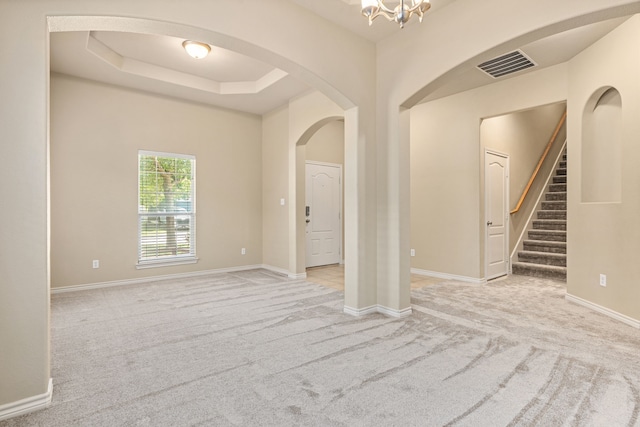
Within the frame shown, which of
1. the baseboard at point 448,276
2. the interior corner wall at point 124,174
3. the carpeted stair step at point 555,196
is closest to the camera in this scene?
the interior corner wall at point 124,174

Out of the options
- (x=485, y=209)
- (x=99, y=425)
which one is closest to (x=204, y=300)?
(x=99, y=425)

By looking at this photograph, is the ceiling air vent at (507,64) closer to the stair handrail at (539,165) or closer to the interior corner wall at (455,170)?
the interior corner wall at (455,170)

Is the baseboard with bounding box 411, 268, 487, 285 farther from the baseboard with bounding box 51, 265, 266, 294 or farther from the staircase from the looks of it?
the baseboard with bounding box 51, 265, 266, 294

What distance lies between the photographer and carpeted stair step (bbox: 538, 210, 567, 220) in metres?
6.41

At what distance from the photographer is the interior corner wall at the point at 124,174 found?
15.2ft

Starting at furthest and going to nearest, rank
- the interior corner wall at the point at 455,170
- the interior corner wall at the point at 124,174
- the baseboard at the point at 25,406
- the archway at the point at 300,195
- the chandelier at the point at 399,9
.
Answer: the archway at the point at 300,195, the interior corner wall at the point at 455,170, the interior corner wall at the point at 124,174, the chandelier at the point at 399,9, the baseboard at the point at 25,406

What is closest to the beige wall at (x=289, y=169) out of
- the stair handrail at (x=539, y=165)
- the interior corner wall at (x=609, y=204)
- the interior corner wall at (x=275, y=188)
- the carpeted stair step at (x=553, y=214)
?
the interior corner wall at (x=275, y=188)

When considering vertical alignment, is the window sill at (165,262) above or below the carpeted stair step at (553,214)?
below

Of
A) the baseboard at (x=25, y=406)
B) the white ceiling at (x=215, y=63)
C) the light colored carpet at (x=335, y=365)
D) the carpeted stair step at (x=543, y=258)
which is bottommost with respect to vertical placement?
the light colored carpet at (x=335, y=365)

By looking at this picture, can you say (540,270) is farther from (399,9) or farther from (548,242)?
(399,9)

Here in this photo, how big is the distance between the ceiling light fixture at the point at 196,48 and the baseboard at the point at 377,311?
3608mm

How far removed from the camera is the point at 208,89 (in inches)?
211

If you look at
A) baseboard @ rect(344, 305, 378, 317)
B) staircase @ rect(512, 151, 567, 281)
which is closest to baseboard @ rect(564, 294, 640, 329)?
staircase @ rect(512, 151, 567, 281)

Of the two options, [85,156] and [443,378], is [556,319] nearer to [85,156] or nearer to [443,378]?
[443,378]
